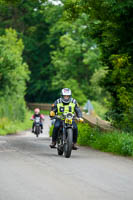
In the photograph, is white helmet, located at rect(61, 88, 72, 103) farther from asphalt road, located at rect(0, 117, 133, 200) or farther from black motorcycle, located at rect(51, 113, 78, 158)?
→ asphalt road, located at rect(0, 117, 133, 200)

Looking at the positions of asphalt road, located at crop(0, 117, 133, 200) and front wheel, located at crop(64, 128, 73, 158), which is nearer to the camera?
asphalt road, located at crop(0, 117, 133, 200)

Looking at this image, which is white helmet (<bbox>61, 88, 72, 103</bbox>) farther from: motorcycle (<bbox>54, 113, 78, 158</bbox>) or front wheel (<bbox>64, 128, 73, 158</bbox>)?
front wheel (<bbox>64, 128, 73, 158</bbox>)

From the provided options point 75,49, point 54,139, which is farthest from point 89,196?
point 75,49

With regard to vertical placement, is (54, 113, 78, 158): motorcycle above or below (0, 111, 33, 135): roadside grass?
below

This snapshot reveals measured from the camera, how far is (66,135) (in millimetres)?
13781

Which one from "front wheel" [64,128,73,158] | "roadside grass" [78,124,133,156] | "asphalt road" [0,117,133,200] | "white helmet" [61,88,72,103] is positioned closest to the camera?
"asphalt road" [0,117,133,200]

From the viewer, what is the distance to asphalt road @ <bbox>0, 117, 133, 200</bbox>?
26.6 ft

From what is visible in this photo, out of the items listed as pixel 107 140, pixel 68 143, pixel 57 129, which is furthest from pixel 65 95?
pixel 107 140

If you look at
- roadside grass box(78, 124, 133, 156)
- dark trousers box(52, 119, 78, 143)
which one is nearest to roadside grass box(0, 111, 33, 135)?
roadside grass box(78, 124, 133, 156)

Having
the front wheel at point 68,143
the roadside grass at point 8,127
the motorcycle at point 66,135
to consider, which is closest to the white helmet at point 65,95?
the motorcycle at point 66,135

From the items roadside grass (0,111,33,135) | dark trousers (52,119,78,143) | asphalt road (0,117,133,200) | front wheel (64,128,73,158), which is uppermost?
roadside grass (0,111,33,135)

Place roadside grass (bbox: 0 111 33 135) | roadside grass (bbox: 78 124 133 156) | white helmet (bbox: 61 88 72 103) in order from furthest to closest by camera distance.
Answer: roadside grass (bbox: 0 111 33 135) < roadside grass (bbox: 78 124 133 156) < white helmet (bbox: 61 88 72 103)

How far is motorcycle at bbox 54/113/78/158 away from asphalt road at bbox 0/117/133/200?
0.94 feet

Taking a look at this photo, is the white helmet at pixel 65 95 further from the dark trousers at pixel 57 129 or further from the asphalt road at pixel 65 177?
the asphalt road at pixel 65 177
